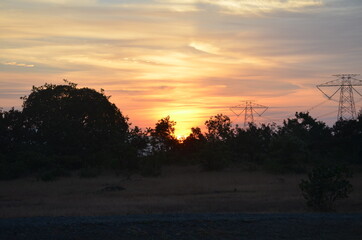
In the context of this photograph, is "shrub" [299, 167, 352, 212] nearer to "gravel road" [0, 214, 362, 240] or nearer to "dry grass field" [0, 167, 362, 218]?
"dry grass field" [0, 167, 362, 218]

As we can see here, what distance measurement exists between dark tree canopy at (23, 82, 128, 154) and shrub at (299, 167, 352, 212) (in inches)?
1215

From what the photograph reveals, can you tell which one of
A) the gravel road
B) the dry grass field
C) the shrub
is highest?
the shrub

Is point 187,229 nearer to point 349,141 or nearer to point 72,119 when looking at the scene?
point 349,141

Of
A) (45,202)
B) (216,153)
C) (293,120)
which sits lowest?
(45,202)

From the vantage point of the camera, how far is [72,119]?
175ft

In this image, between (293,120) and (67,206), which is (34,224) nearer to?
(67,206)

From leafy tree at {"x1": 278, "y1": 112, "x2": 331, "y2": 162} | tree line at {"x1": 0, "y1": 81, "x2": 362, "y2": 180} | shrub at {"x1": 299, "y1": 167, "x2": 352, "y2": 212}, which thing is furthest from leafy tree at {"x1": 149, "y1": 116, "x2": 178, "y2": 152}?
shrub at {"x1": 299, "y1": 167, "x2": 352, "y2": 212}

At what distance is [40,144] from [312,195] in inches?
Result: 1480

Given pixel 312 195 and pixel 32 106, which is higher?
pixel 32 106

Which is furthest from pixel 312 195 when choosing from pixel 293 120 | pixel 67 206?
pixel 293 120

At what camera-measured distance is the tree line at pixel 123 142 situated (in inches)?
1686

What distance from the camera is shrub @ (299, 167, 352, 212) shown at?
758 inches

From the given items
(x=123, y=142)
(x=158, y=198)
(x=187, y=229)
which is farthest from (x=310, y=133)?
(x=187, y=229)

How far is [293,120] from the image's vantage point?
2520 inches
